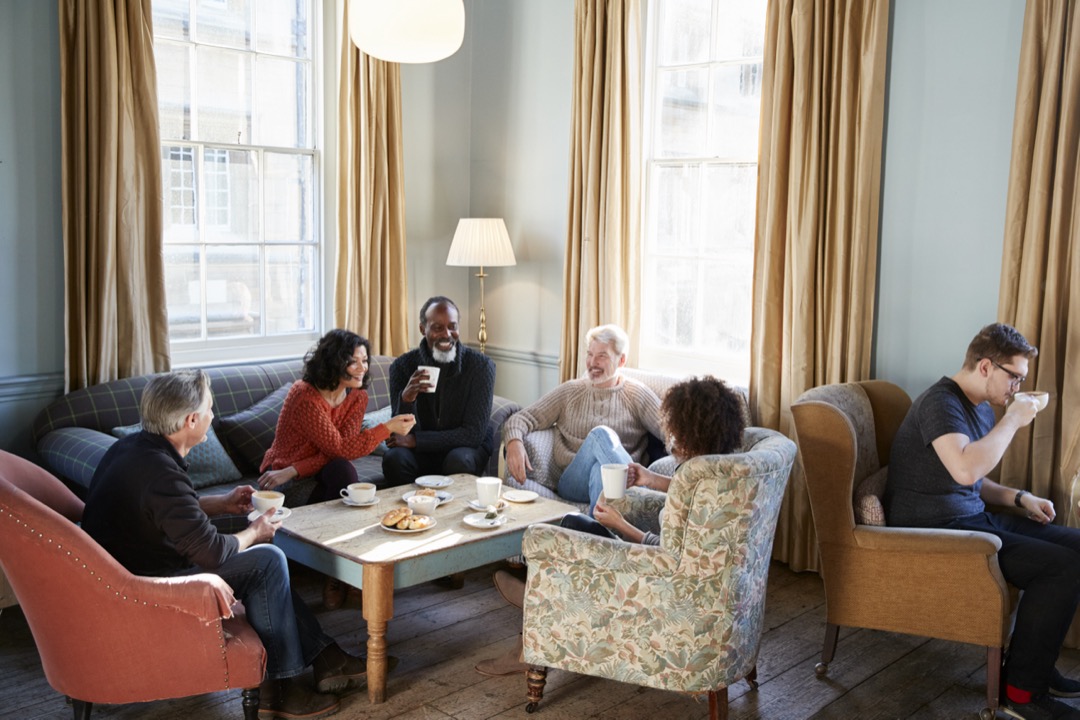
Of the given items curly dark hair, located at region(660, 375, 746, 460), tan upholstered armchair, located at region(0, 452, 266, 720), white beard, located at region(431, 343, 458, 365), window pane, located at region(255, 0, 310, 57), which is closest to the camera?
tan upholstered armchair, located at region(0, 452, 266, 720)

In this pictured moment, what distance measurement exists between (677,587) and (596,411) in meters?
1.66

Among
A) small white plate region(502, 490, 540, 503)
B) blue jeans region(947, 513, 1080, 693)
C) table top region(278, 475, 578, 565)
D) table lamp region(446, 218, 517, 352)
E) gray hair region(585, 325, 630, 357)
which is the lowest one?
blue jeans region(947, 513, 1080, 693)

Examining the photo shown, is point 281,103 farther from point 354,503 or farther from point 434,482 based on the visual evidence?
point 354,503

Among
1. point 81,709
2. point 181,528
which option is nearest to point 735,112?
point 181,528

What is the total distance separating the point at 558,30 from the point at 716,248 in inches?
59.3

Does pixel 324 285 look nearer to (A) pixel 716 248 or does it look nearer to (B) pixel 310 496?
(B) pixel 310 496

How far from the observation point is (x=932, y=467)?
3281 mm

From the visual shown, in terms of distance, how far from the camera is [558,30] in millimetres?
5281

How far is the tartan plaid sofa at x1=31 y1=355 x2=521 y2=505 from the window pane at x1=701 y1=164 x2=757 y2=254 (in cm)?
129

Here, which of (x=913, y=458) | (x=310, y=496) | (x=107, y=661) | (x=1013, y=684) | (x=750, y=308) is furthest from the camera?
(x=750, y=308)

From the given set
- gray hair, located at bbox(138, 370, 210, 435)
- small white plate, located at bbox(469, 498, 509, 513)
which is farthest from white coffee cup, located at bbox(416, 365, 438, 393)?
gray hair, located at bbox(138, 370, 210, 435)

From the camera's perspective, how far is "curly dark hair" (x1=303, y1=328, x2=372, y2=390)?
3.88 metres

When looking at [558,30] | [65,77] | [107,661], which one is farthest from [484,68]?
[107,661]

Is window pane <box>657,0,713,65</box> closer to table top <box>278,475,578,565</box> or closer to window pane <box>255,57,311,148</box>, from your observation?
window pane <box>255,57,311,148</box>
